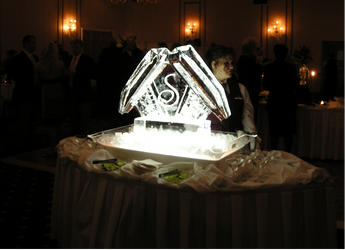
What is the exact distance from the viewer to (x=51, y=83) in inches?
169

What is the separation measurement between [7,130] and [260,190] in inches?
227

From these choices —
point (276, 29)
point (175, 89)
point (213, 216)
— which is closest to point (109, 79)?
point (175, 89)

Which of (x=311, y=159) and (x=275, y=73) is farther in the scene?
(x=311, y=159)

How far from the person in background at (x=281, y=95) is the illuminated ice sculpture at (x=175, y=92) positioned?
2.24 meters

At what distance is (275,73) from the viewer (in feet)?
13.1

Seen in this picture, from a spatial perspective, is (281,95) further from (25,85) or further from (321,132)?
(25,85)

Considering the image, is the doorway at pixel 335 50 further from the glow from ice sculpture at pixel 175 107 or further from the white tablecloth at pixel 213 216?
the white tablecloth at pixel 213 216

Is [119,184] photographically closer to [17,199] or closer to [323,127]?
[17,199]

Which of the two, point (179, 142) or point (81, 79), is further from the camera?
point (81, 79)

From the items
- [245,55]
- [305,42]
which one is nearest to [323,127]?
[245,55]

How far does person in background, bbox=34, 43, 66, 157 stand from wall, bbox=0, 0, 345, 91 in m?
5.54

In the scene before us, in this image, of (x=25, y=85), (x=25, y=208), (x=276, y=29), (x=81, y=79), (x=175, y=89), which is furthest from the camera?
(x=276, y=29)

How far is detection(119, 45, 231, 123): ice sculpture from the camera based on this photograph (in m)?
1.93

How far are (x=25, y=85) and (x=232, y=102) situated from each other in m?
3.21
